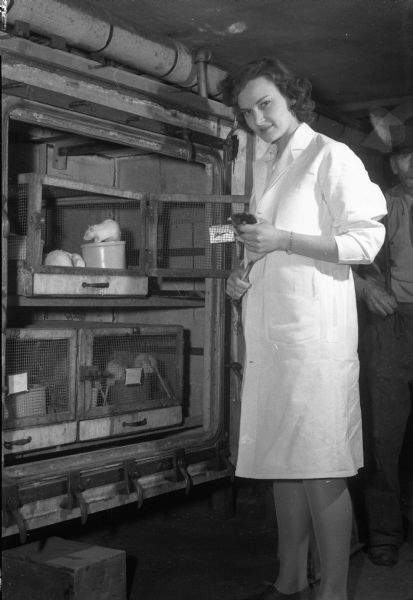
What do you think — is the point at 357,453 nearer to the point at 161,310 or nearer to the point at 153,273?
the point at 153,273

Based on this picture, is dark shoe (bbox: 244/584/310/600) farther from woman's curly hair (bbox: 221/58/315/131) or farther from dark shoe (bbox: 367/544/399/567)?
woman's curly hair (bbox: 221/58/315/131)

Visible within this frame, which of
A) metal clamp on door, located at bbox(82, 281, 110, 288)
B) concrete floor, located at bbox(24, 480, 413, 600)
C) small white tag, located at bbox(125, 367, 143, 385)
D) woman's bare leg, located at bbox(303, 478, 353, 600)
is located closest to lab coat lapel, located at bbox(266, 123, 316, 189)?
metal clamp on door, located at bbox(82, 281, 110, 288)

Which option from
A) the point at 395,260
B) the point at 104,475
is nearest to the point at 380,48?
the point at 395,260

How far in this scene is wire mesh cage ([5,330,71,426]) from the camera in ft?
9.53

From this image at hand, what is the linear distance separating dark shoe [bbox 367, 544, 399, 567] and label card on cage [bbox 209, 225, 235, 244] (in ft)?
4.70

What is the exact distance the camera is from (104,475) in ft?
9.98

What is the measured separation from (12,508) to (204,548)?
118cm

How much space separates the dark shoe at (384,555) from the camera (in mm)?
3291

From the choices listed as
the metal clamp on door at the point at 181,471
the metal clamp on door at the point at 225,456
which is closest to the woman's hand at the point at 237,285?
the metal clamp on door at the point at 181,471

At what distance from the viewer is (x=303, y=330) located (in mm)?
2445

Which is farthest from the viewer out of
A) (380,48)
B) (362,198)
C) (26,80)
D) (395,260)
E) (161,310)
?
(161,310)

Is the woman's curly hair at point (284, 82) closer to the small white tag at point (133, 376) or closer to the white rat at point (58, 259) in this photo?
the white rat at point (58, 259)

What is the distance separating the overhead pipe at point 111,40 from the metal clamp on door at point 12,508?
1.69 meters

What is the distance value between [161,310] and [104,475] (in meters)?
1.36
